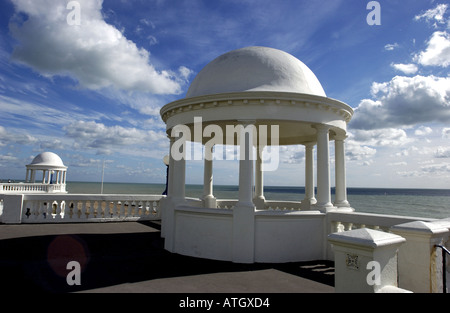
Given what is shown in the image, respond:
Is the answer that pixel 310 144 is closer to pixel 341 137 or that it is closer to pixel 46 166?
pixel 341 137

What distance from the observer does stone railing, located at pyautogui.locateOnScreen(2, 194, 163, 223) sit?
14203 millimetres

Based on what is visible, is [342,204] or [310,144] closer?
[342,204]

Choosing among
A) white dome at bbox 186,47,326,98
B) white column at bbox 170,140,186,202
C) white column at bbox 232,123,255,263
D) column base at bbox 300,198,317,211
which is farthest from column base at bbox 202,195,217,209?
white dome at bbox 186,47,326,98

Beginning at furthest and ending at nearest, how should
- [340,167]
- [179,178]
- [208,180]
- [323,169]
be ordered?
1. [208,180]
2. [340,167]
3. [179,178]
4. [323,169]

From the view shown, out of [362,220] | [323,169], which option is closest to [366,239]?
[362,220]

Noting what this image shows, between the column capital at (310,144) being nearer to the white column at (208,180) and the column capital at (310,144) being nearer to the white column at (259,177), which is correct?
the white column at (259,177)

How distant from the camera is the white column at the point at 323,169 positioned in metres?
9.82

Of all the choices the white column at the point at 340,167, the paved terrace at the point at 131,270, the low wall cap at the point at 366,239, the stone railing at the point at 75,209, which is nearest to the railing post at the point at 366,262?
the low wall cap at the point at 366,239

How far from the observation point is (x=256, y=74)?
32.8ft

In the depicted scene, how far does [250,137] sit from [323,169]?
2771 mm

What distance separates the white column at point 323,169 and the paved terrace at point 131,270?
200 cm

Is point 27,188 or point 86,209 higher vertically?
point 27,188

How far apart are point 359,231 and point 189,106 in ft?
23.5

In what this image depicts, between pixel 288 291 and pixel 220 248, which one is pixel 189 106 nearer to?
pixel 220 248
